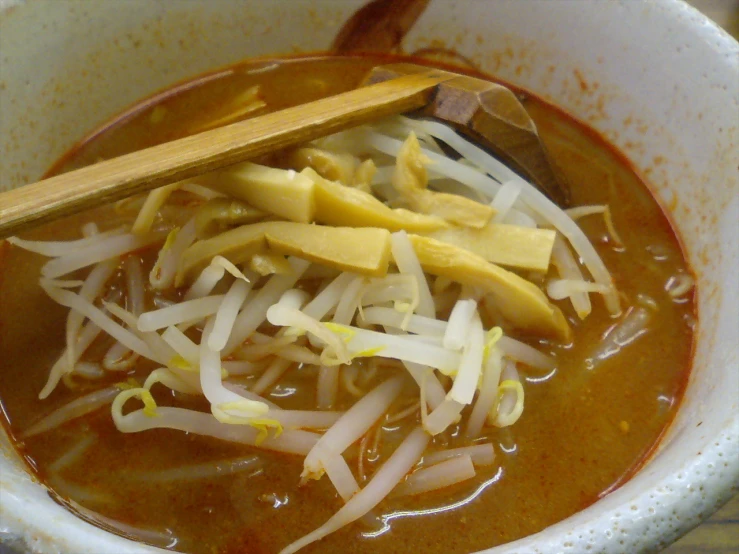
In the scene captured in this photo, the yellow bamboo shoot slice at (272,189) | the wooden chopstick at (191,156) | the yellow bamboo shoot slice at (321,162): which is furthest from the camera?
the yellow bamboo shoot slice at (321,162)

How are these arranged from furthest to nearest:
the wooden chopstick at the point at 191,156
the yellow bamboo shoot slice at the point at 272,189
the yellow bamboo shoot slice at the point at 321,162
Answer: the yellow bamboo shoot slice at the point at 321,162 → the yellow bamboo shoot slice at the point at 272,189 → the wooden chopstick at the point at 191,156

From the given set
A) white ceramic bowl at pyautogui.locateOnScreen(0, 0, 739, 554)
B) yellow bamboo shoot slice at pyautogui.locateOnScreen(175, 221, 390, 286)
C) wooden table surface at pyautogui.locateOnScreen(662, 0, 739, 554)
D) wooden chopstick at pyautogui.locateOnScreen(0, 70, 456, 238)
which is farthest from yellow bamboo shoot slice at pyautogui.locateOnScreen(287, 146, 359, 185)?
wooden table surface at pyautogui.locateOnScreen(662, 0, 739, 554)

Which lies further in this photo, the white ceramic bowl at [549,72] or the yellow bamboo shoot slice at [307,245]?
the white ceramic bowl at [549,72]

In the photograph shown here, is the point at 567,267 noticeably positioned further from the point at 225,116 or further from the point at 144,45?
the point at 144,45

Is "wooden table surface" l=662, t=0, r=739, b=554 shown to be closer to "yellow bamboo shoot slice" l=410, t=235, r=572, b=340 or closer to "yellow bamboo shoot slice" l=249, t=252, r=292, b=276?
"yellow bamboo shoot slice" l=410, t=235, r=572, b=340

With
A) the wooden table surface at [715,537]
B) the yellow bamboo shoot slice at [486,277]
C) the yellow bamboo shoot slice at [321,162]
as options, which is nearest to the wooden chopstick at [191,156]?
the yellow bamboo shoot slice at [321,162]

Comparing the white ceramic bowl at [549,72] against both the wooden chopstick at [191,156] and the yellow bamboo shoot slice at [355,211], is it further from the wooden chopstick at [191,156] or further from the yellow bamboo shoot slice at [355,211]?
the yellow bamboo shoot slice at [355,211]

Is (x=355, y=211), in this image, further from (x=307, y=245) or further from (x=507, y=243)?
(x=507, y=243)
